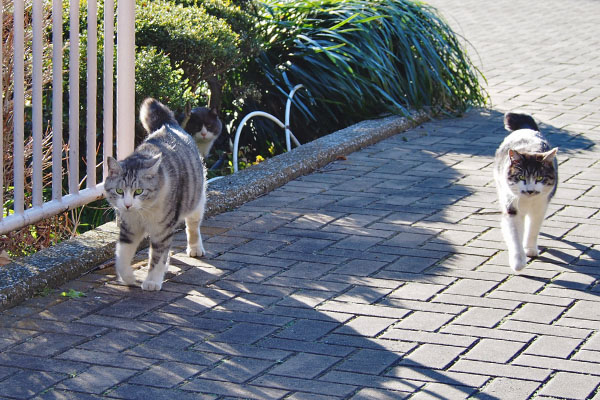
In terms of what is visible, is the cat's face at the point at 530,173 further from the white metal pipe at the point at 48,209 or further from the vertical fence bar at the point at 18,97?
the vertical fence bar at the point at 18,97

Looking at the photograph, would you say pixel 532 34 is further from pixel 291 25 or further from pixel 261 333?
pixel 261 333

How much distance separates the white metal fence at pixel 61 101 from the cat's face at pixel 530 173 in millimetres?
2584

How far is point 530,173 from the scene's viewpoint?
18.6 feet

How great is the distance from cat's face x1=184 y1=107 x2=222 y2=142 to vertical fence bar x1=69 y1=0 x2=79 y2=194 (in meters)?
1.82

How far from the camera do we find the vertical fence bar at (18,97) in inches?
203

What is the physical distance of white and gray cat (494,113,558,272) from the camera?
18.5ft

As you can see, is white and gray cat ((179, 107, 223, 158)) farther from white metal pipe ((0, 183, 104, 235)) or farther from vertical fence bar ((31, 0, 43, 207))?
vertical fence bar ((31, 0, 43, 207))

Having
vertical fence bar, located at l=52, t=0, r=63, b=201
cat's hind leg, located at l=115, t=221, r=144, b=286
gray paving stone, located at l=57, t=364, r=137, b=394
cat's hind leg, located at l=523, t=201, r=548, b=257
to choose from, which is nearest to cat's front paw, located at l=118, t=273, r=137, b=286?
cat's hind leg, located at l=115, t=221, r=144, b=286

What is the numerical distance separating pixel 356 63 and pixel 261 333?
211 inches

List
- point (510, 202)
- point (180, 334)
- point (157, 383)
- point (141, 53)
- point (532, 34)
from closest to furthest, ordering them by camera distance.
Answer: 1. point (157, 383)
2. point (180, 334)
3. point (510, 202)
4. point (141, 53)
5. point (532, 34)

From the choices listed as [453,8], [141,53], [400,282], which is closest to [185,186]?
[400,282]

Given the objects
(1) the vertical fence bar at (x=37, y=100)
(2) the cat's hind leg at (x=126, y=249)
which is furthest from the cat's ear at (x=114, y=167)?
(1) the vertical fence bar at (x=37, y=100)

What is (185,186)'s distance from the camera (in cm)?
550

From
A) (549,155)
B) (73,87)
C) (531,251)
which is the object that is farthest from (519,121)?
(73,87)
